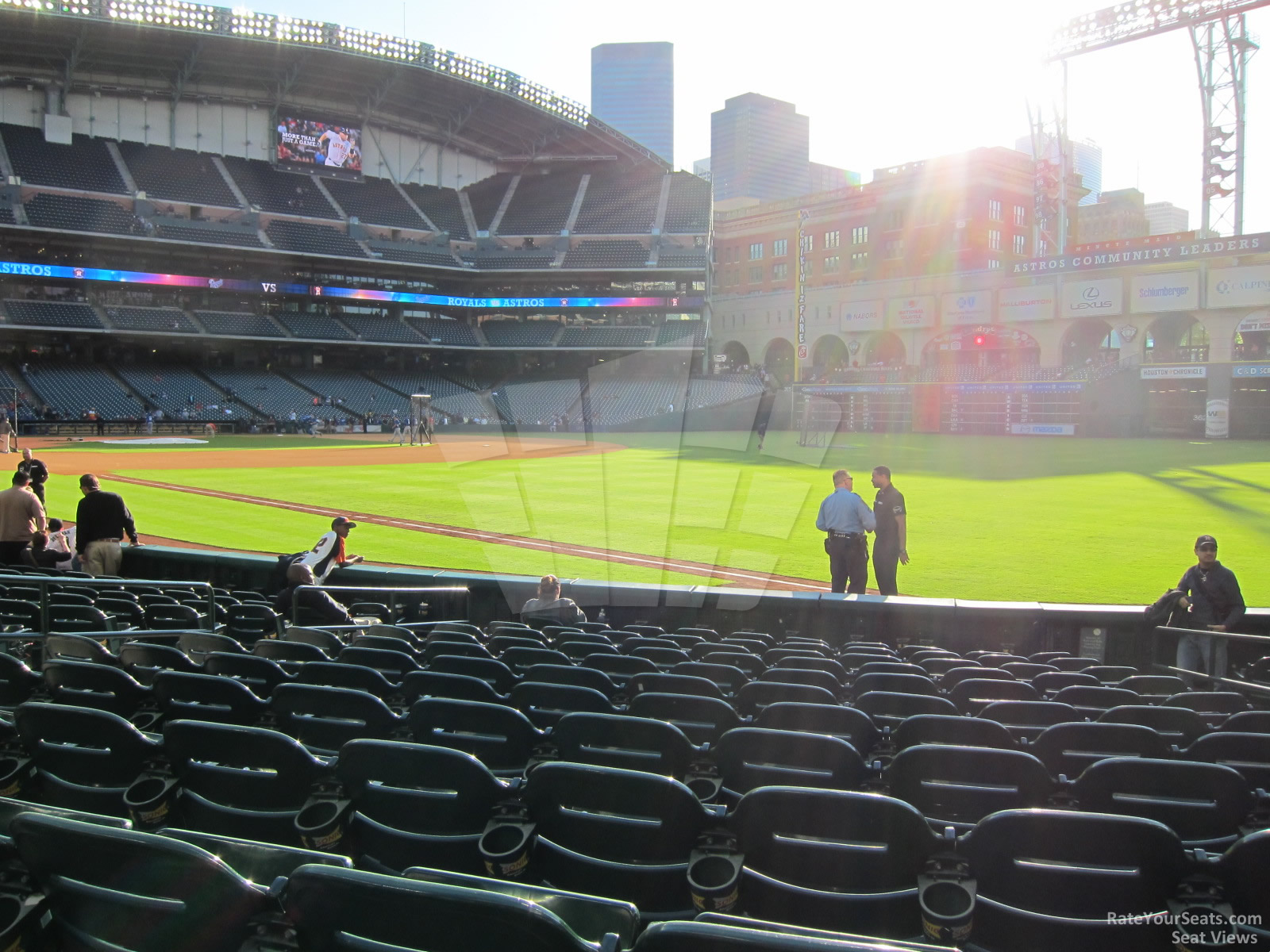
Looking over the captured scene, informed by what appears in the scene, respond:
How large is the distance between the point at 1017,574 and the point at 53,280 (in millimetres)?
67001

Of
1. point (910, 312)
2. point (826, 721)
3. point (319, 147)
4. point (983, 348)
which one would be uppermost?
point (319, 147)

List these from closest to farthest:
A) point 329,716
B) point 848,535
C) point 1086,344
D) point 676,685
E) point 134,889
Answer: point 134,889 < point 329,716 < point 676,685 < point 848,535 < point 1086,344

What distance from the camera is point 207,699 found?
4.40 m

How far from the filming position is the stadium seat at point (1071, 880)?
2531 mm

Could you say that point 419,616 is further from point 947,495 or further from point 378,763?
point 947,495

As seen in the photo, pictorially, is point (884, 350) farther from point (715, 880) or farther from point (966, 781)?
point (715, 880)

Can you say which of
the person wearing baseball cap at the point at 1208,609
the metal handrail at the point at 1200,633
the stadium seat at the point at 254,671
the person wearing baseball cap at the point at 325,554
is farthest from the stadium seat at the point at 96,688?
the person wearing baseball cap at the point at 1208,609

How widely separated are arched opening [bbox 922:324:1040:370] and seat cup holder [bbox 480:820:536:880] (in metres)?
59.3

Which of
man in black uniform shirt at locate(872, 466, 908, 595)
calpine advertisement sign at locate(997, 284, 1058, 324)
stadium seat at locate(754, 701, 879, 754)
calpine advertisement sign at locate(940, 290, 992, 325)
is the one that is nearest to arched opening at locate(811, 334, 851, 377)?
calpine advertisement sign at locate(940, 290, 992, 325)

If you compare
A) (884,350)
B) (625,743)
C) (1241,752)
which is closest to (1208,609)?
(1241,752)

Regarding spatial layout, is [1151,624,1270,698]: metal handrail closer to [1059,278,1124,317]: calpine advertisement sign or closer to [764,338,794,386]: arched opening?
[1059,278,1124,317]: calpine advertisement sign

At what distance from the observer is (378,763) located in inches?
126

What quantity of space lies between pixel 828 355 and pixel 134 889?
78.9m

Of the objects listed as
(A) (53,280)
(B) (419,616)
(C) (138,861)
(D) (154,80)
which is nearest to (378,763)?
(C) (138,861)
